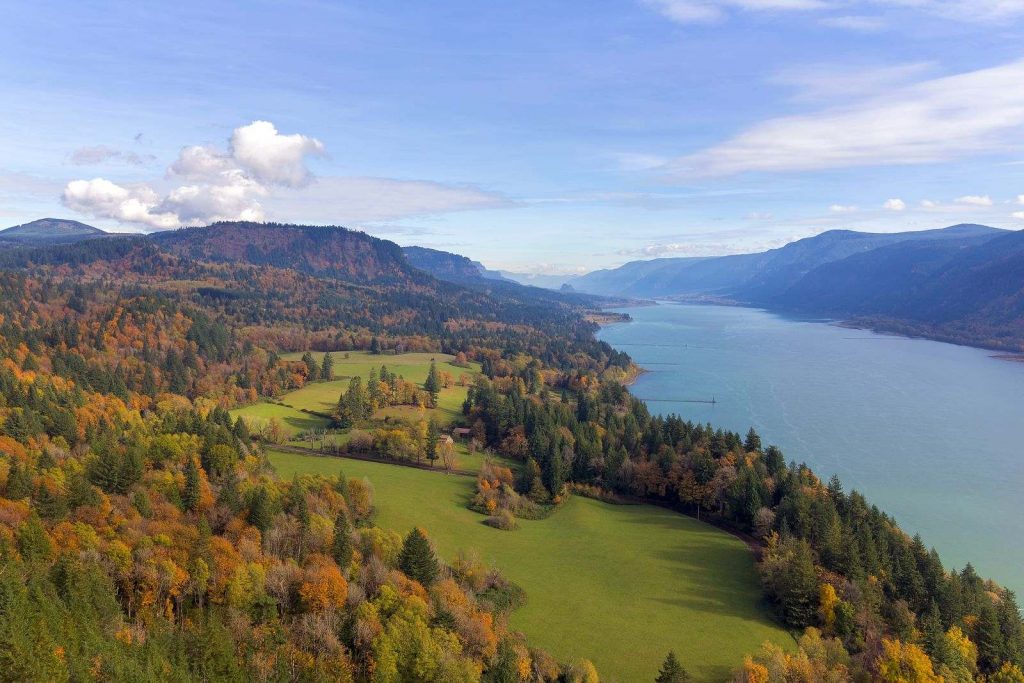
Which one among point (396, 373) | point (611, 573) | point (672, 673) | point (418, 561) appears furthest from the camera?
point (396, 373)

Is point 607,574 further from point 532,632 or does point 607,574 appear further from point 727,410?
point 727,410

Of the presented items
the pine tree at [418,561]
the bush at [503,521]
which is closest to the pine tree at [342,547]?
the pine tree at [418,561]

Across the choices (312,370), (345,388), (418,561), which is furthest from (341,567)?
(312,370)

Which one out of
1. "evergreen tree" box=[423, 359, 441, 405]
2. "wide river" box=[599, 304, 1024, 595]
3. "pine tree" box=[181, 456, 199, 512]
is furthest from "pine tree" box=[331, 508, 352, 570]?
"evergreen tree" box=[423, 359, 441, 405]

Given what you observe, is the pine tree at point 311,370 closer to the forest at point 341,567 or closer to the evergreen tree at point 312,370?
the evergreen tree at point 312,370

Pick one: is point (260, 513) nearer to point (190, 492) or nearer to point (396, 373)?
point (190, 492)

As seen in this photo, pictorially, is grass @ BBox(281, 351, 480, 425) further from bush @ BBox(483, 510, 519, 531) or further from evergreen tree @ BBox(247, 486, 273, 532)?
evergreen tree @ BBox(247, 486, 273, 532)
